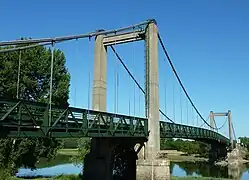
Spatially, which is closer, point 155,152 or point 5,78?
point 155,152

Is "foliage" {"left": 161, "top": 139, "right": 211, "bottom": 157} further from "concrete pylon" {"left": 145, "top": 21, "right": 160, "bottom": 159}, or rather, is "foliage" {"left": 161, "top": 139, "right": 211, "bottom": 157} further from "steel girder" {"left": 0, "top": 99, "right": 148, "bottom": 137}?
"steel girder" {"left": 0, "top": 99, "right": 148, "bottom": 137}

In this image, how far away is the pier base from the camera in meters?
26.9

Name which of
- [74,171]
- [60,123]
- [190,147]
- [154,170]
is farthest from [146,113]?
[190,147]

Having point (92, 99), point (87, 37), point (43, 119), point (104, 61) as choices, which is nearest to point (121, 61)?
point (104, 61)

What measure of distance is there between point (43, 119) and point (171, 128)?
23.7m

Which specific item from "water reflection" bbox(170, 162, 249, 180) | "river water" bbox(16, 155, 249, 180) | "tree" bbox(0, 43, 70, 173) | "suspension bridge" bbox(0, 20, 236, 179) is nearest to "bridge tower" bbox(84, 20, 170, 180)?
"suspension bridge" bbox(0, 20, 236, 179)

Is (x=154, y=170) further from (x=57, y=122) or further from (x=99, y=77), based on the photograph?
(x=57, y=122)

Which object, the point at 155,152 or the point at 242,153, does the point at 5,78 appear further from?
the point at 242,153

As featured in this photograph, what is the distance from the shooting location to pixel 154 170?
27.0 m

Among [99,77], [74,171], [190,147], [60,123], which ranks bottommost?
[74,171]

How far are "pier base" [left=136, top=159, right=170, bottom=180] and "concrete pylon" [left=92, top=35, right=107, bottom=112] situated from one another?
225 inches

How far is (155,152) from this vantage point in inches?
1089

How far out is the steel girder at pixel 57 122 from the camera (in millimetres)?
14044

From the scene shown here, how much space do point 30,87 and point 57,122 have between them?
21552mm
